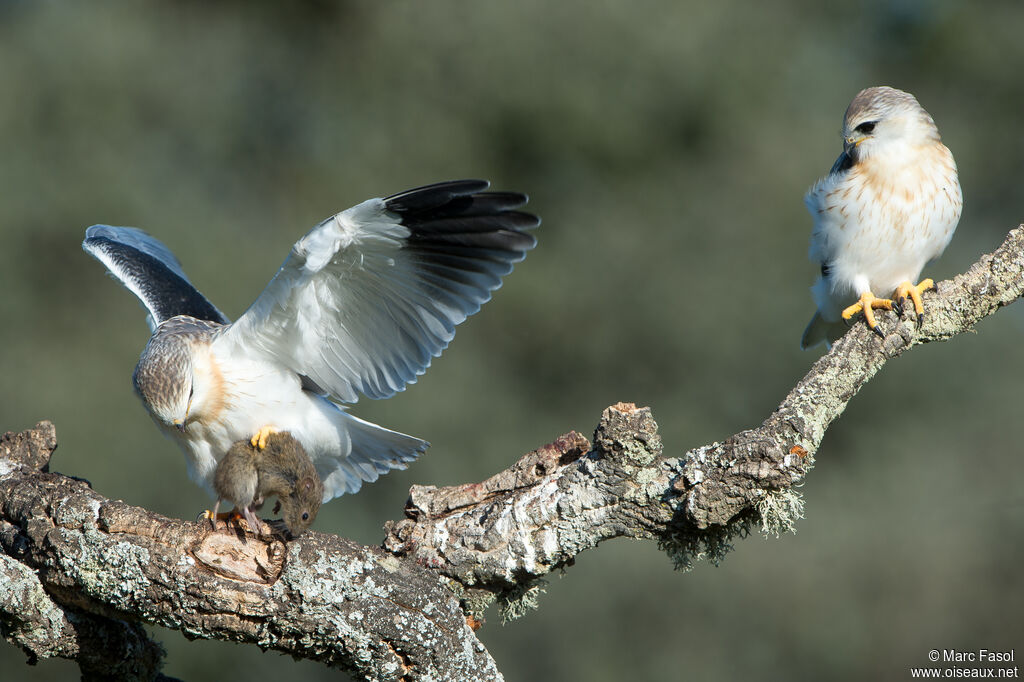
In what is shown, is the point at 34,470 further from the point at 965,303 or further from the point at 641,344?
the point at 641,344

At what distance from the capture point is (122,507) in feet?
12.5

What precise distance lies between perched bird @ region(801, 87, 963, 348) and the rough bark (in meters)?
0.81

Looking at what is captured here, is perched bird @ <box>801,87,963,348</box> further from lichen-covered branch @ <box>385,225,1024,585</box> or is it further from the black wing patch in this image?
the black wing patch

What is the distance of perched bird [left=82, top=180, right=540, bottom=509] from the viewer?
4.40m

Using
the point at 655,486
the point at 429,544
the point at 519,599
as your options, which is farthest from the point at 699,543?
the point at 429,544

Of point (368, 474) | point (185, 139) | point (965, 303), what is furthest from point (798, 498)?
point (185, 139)

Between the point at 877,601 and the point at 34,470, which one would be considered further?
the point at 877,601

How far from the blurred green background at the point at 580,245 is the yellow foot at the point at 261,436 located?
7.53m

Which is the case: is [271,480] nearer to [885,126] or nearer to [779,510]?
[779,510]

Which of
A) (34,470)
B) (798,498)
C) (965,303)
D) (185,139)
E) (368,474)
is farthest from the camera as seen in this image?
(185,139)

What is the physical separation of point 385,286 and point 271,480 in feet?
3.43

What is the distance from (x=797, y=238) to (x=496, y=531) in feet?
34.8

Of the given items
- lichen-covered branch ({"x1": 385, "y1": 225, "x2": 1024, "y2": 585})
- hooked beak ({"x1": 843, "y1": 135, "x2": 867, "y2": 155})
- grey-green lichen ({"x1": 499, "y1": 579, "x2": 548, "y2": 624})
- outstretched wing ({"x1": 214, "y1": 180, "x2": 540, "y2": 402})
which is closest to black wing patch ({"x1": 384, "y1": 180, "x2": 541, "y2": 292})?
outstretched wing ({"x1": 214, "y1": 180, "x2": 540, "y2": 402})

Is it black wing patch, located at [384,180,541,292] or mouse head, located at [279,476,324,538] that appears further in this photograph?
black wing patch, located at [384,180,541,292]
